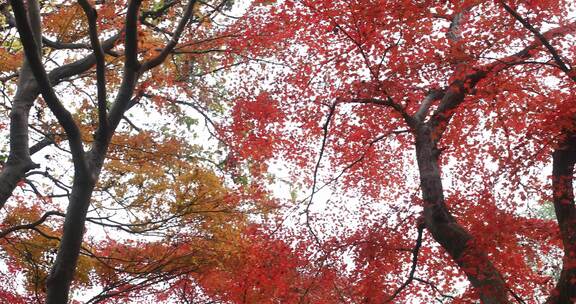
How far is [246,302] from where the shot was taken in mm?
11805

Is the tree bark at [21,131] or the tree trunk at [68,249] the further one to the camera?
the tree bark at [21,131]

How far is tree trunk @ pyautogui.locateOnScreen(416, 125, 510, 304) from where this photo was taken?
632 cm

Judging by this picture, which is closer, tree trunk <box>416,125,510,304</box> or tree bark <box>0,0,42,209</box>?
tree bark <box>0,0,42,209</box>

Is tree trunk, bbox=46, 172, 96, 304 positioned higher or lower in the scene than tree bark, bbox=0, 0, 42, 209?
lower

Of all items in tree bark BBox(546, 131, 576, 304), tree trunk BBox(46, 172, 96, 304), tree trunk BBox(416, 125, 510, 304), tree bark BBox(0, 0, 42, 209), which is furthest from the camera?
tree trunk BBox(416, 125, 510, 304)

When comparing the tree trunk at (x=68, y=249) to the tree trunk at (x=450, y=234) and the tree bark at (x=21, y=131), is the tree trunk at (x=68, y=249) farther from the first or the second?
the tree trunk at (x=450, y=234)

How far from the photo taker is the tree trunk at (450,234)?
6315 mm

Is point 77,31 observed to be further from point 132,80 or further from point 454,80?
point 454,80

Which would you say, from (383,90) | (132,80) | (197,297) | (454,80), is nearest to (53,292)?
(132,80)

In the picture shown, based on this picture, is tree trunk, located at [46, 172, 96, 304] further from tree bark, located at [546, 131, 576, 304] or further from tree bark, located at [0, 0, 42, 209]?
tree bark, located at [546, 131, 576, 304]

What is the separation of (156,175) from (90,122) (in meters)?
3.06

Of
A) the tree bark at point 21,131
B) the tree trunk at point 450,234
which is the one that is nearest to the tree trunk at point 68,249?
the tree bark at point 21,131

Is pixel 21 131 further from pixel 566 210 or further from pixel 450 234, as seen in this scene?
pixel 566 210

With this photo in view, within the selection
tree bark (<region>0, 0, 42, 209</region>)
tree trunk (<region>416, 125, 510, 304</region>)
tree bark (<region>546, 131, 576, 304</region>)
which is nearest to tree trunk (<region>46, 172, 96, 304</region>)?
tree bark (<region>0, 0, 42, 209</region>)
